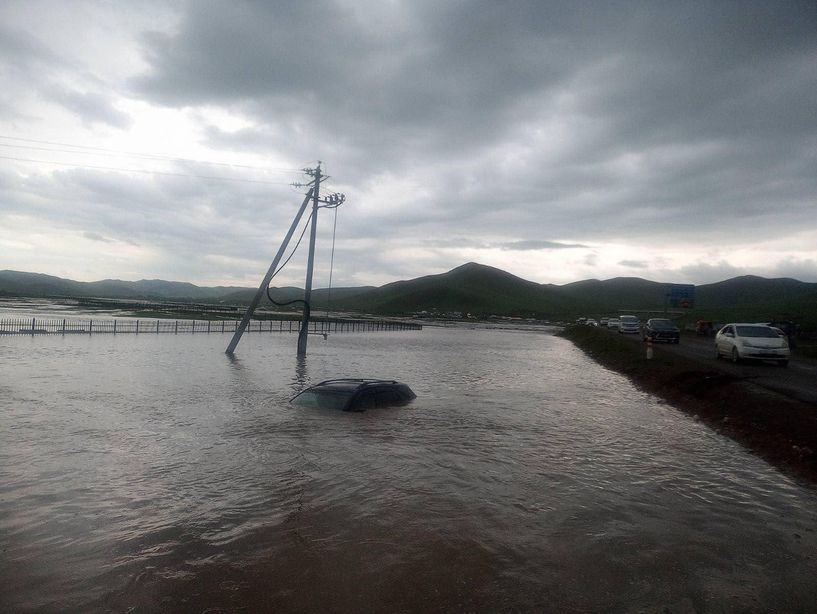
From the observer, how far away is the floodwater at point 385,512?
496 centimetres

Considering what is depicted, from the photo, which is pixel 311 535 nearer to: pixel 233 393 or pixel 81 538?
pixel 81 538

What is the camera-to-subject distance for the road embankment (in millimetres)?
9859

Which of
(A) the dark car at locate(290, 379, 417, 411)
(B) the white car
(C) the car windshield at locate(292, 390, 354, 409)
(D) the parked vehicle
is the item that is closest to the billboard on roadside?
(D) the parked vehicle

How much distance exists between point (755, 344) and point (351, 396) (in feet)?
60.4

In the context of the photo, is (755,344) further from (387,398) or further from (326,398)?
(326,398)

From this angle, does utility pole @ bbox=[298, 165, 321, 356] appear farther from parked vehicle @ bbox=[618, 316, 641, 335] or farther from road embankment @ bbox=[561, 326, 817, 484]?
parked vehicle @ bbox=[618, 316, 641, 335]

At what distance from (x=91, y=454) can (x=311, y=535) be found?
5300 millimetres

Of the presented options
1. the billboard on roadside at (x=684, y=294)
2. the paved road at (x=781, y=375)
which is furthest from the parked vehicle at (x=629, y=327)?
the paved road at (x=781, y=375)

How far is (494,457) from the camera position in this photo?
388 inches

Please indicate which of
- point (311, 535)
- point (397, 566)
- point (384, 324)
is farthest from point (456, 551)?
point (384, 324)

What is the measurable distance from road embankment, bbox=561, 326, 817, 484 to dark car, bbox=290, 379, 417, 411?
7.95 metres

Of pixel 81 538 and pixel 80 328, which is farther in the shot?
pixel 80 328

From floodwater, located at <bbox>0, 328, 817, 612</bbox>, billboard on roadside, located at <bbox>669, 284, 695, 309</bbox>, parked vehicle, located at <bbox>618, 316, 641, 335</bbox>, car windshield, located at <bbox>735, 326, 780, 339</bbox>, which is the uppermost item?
billboard on roadside, located at <bbox>669, 284, 695, 309</bbox>

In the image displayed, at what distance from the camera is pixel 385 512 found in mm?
6980
